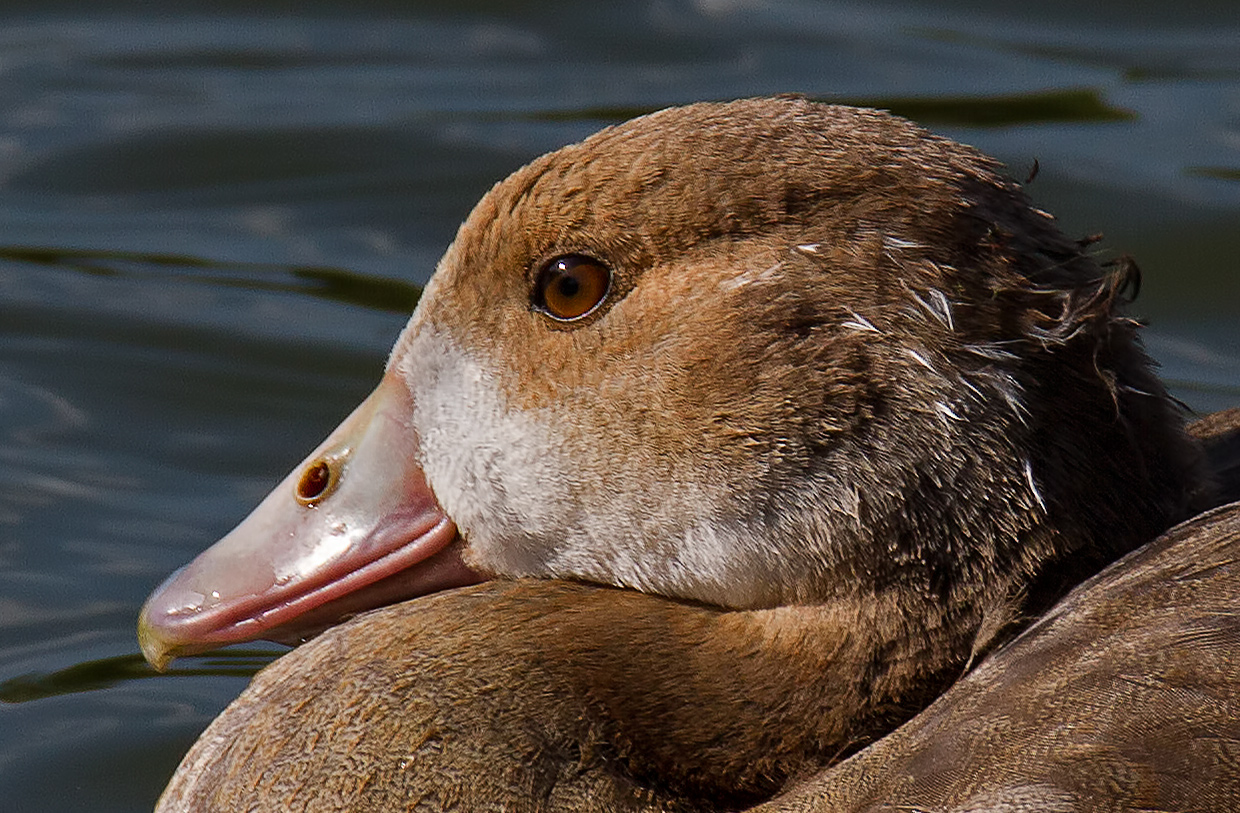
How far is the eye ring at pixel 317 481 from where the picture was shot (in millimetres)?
3768

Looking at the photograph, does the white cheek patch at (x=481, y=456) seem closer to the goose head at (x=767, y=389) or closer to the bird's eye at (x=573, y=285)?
the goose head at (x=767, y=389)

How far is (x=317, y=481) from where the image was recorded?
3.78 m

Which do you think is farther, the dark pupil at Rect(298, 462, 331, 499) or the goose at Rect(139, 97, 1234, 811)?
the dark pupil at Rect(298, 462, 331, 499)

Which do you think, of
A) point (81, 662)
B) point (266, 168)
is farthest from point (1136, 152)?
point (81, 662)

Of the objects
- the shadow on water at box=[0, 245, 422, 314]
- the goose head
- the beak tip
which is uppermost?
the goose head

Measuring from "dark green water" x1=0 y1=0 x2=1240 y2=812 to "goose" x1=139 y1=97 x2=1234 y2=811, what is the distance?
154 centimetres

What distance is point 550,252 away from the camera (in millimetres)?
3502

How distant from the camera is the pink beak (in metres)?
3.69

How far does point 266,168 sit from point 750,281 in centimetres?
427

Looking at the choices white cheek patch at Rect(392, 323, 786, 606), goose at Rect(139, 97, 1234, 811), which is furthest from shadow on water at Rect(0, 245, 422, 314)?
goose at Rect(139, 97, 1234, 811)

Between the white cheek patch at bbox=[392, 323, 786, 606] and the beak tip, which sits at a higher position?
the white cheek patch at bbox=[392, 323, 786, 606]

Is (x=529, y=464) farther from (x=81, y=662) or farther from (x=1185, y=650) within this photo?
(x=81, y=662)

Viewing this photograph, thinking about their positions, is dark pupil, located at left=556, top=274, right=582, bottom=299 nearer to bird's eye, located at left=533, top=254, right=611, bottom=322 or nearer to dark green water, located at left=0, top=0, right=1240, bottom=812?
bird's eye, located at left=533, top=254, right=611, bottom=322

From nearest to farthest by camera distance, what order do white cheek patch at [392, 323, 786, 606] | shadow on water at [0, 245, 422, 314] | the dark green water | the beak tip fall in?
white cheek patch at [392, 323, 786, 606]
the beak tip
the dark green water
shadow on water at [0, 245, 422, 314]
